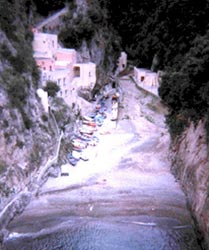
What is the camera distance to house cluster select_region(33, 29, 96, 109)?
130 feet

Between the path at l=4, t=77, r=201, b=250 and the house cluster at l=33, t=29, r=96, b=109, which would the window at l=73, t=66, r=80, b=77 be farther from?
the path at l=4, t=77, r=201, b=250

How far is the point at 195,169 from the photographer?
82.7 feet

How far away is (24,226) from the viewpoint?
22984mm

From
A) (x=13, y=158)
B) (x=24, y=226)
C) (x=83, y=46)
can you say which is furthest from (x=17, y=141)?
(x=83, y=46)

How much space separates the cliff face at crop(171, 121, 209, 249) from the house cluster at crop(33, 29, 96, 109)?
1667cm

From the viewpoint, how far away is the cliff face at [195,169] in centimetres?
2133

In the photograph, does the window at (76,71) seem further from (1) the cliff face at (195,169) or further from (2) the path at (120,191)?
(1) the cliff face at (195,169)

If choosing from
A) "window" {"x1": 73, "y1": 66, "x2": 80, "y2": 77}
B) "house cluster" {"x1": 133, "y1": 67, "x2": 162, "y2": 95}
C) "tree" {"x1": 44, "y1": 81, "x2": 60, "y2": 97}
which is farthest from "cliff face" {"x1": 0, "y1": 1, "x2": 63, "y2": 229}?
"house cluster" {"x1": 133, "y1": 67, "x2": 162, "y2": 95}

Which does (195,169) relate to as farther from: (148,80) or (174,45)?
(148,80)

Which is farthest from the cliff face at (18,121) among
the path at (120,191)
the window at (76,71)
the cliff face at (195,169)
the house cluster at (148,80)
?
the house cluster at (148,80)

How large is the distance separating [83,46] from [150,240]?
37.3 metres

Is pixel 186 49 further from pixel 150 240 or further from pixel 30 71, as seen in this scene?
pixel 150 240

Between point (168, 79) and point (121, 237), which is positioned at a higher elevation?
point (168, 79)

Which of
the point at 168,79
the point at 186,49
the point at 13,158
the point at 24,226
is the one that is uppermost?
the point at 186,49
